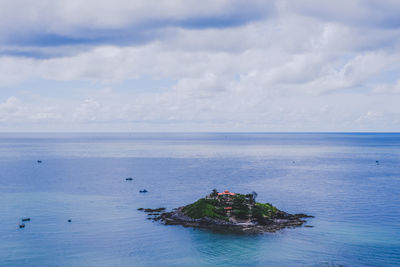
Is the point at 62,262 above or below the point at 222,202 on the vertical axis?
below

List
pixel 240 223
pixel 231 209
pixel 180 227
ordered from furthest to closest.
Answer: pixel 231 209 < pixel 240 223 < pixel 180 227

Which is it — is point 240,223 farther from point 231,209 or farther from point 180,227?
point 180,227

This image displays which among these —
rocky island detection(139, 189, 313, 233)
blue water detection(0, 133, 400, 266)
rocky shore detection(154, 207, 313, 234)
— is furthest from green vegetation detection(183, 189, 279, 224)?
blue water detection(0, 133, 400, 266)

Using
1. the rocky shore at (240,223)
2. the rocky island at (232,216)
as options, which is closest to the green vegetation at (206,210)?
the rocky island at (232,216)

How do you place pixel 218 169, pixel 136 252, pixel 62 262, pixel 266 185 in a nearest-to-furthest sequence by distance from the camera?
pixel 62 262 → pixel 136 252 → pixel 266 185 → pixel 218 169

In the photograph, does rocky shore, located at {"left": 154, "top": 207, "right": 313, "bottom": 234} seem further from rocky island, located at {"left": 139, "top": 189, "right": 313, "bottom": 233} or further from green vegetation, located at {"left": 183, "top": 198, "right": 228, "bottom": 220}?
green vegetation, located at {"left": 183, "top": 198, "right": 228, "bottom": 220}

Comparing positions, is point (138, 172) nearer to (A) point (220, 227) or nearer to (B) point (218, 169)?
(B) point (218, 169)

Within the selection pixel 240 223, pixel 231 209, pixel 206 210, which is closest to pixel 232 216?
pixel 231 209

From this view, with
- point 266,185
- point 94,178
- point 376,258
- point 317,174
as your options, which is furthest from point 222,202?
point 317,174
